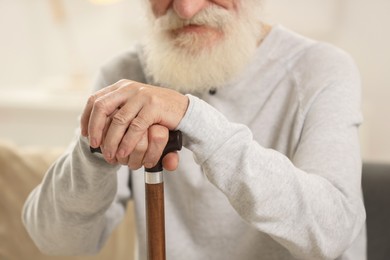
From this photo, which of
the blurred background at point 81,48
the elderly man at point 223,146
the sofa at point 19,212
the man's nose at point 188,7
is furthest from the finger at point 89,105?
the blurred background at point 81,48

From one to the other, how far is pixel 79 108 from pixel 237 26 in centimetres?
132

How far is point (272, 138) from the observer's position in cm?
109

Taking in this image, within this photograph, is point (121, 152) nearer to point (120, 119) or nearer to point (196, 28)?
point (120, 119)

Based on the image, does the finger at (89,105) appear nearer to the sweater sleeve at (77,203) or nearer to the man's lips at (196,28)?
the sweater sleeve at (77,203)

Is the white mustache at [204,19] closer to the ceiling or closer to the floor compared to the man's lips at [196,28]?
closer to the ceiling

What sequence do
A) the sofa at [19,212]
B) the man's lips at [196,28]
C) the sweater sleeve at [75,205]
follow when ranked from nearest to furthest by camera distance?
the sweater sleeve at [75,205], the man's lips at [196,28], the sofa at [19,212]

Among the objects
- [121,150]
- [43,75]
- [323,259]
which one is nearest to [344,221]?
[323,259]

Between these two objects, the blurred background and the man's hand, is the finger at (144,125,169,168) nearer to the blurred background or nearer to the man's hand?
the man's hand

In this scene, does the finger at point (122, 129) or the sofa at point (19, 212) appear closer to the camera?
the finger at point (122, 129)

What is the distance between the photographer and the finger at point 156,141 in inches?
28.6

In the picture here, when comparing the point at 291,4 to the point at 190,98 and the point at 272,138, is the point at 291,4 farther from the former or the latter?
the point at 190,98

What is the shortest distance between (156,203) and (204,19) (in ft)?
1.30

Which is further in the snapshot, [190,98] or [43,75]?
[43,75]

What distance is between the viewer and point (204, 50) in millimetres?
1038
